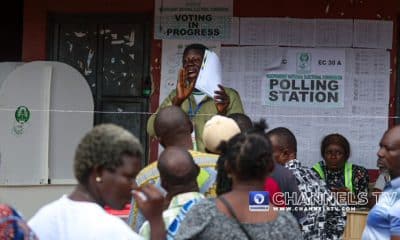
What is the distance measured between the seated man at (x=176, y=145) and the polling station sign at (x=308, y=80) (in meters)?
2.63

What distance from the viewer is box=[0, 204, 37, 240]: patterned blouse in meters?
2.42

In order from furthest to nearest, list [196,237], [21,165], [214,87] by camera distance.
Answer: [21,165], [214,87], [196,237]

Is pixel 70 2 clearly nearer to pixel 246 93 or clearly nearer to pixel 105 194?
pixel 246 93

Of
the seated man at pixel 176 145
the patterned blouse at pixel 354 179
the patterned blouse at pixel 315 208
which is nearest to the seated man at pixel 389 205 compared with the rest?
the patterned blouse at pixel 315 208

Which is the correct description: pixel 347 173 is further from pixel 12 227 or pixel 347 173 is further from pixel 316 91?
pixel 12 227

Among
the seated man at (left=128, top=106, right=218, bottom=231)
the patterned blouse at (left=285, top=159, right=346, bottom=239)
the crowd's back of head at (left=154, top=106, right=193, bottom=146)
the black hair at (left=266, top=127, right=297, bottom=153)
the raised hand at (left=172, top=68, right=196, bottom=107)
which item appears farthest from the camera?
the raised hand at (left=172, top=68, right=196, bottom=107)

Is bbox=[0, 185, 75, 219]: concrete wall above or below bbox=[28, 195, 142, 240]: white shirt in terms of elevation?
below

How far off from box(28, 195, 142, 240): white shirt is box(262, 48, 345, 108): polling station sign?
421cm

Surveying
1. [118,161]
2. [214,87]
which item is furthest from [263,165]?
[214,87]

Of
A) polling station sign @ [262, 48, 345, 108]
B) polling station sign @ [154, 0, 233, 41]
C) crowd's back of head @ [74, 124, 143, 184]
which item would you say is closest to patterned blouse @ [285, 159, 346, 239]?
crowd's back of head @ [74, 124, 143, 184]

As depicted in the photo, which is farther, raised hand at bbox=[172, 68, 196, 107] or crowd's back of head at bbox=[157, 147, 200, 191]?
raised hand at bbox=[172, 68, 196, 107]

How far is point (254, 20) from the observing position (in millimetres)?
6617

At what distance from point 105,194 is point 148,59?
4.26 m

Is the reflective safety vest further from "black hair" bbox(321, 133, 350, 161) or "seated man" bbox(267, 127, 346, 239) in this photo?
"seated man" bbox(267, 127, 346, 239)
